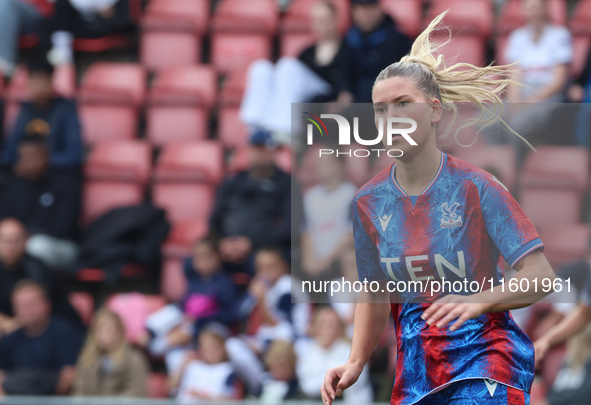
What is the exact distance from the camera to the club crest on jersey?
196 cm

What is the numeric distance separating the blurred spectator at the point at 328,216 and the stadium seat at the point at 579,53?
2.69 m

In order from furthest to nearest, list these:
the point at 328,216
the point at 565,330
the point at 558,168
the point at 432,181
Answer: the point at 558,168, the point at 328,216, the point at 565,330, the point at 432,181

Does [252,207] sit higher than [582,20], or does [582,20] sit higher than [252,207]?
[582,20]

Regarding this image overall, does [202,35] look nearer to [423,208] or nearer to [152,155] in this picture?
[152,155]

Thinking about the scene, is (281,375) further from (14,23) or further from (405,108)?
(14,23)

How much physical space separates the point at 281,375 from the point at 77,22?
3.89 m

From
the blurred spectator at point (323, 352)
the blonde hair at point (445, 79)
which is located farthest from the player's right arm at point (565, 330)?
the blurred spectator at point (323, 352)

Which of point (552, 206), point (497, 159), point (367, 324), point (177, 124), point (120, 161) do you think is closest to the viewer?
point (367, 324)

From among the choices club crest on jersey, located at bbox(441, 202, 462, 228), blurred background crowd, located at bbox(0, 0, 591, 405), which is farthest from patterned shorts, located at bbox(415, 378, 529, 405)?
blurred background crowd, located at bbox(0, 0, 591, 405)

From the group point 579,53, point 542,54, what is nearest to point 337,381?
point 542,54

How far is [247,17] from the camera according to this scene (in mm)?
6629

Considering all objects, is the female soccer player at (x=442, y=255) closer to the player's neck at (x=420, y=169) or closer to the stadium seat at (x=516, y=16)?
the player's neck at (x=420, y=169)

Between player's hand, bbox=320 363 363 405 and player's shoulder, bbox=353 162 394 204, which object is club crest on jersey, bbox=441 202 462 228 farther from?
player's hand, bbox=320 363 363 405

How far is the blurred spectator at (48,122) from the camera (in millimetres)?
5660
